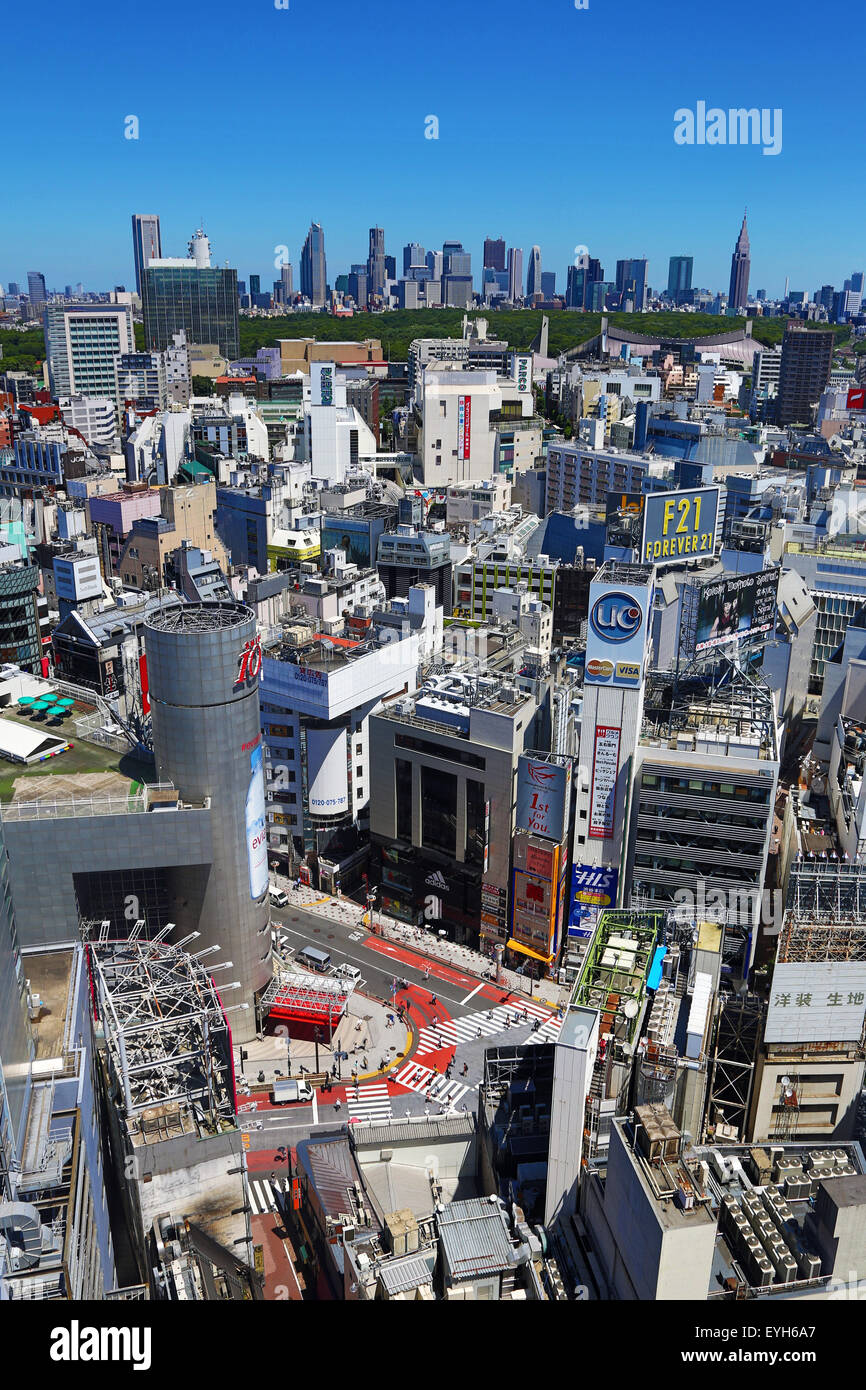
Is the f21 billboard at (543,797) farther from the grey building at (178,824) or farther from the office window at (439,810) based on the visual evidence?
the grey building at (178,824)

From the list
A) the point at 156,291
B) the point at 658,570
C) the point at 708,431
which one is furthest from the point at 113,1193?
the point at 156,291

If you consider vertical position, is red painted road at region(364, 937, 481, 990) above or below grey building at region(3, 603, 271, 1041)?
below

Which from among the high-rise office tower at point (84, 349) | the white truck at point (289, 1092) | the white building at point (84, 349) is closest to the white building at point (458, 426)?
the white building at point (84, 349)

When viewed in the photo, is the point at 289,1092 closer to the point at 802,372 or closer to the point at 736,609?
the point at 736,609

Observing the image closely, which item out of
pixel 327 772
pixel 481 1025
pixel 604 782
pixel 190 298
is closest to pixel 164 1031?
pixel 481 1025

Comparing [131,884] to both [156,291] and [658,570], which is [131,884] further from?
[156,291]

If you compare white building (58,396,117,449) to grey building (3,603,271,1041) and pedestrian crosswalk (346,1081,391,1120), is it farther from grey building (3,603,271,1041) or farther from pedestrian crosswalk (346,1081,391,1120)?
pedestrian crosswalk (346,1081,391,1120)

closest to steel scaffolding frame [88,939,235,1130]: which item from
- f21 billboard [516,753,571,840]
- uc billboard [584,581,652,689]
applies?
f21 billboard [516,753,571,840]

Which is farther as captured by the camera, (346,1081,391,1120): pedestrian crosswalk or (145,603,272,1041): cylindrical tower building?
(346,1081,391,1120): pedestrian crosswalk
